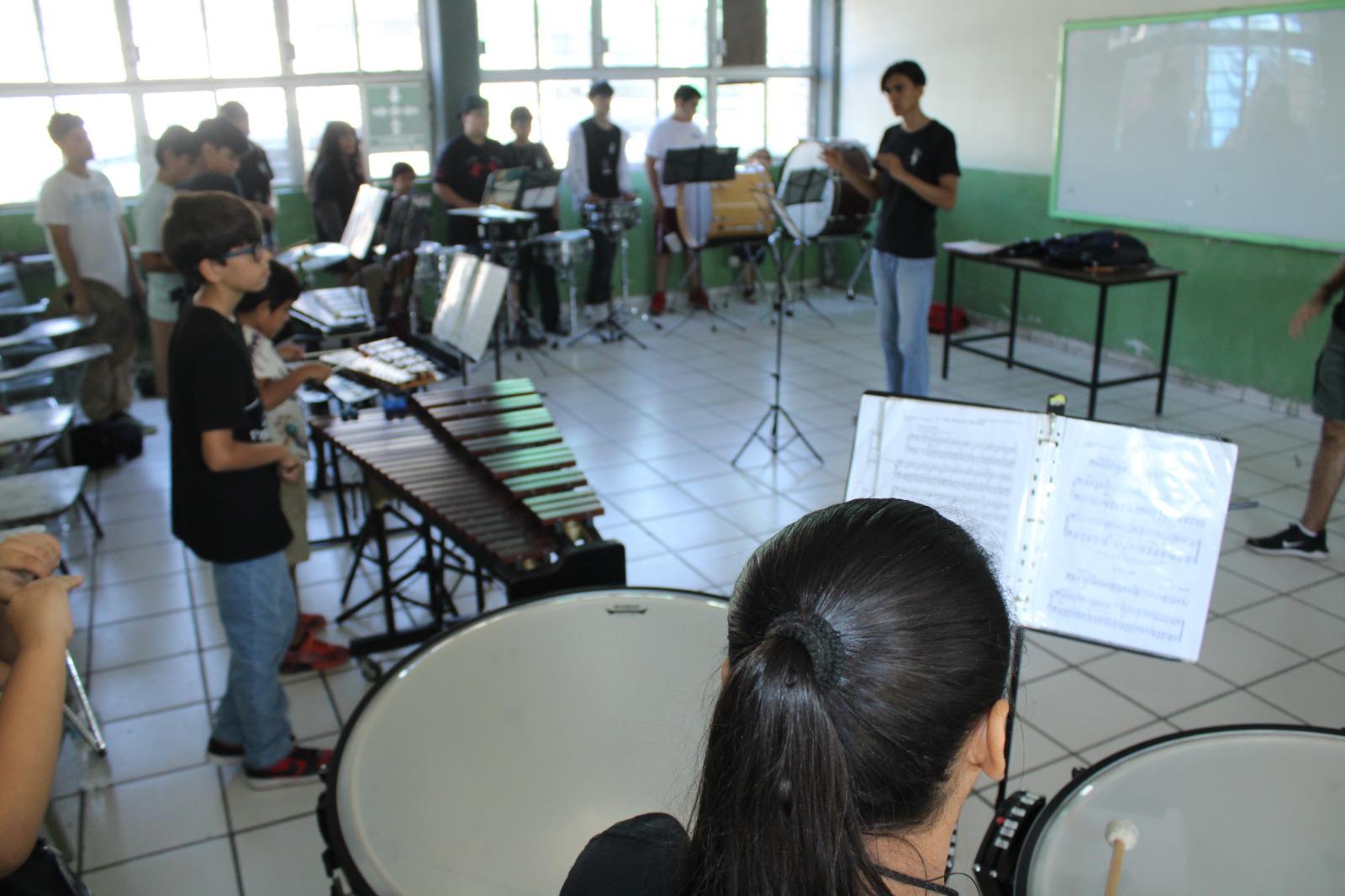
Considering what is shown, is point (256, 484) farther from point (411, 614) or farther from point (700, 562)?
point (700, 562)

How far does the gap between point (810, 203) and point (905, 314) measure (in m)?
2.97

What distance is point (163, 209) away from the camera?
4.56 metres

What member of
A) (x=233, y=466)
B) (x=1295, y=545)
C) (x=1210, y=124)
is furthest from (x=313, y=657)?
(x=1210, y=124)

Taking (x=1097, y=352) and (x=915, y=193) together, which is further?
(x=1097, y=352)

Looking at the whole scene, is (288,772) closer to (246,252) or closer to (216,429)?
(216,429)

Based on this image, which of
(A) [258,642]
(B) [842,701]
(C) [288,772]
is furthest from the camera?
(C) [288,772]

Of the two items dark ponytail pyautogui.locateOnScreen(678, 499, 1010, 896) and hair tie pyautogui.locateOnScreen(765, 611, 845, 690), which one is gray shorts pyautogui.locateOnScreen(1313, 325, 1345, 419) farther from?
→ hair tie pyautogui.locateOnScreen(765, 611, 845, 690)

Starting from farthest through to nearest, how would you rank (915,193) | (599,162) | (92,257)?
(599,162) → (92,257) → (915,193)

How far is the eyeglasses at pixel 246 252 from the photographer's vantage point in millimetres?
2309

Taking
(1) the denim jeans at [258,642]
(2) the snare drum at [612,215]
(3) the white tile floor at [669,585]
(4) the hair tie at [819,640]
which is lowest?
(3) the white tile floor at [669,585]

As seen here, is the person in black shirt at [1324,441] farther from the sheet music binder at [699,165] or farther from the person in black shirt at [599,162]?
the person in black shirt at [599,162]

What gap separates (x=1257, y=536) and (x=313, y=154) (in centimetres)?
598

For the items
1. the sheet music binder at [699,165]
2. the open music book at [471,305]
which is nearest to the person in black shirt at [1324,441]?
the open music book at [471,305]

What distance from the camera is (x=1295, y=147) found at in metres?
5.07
